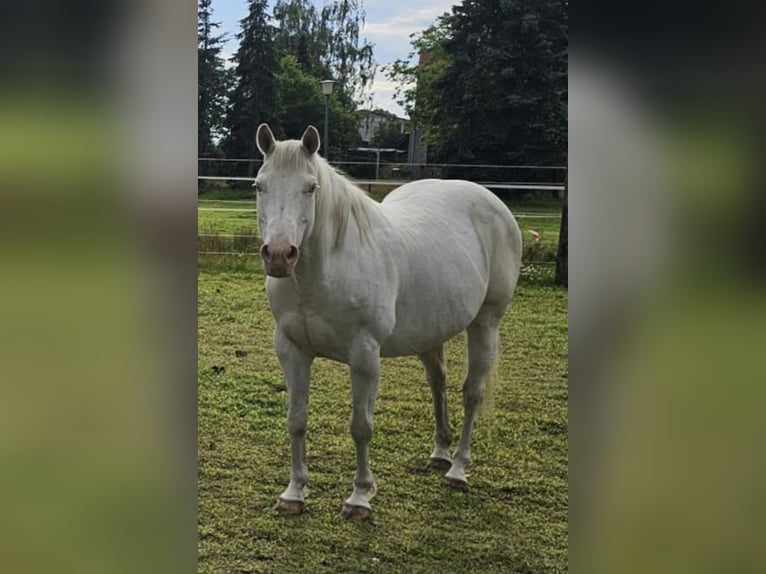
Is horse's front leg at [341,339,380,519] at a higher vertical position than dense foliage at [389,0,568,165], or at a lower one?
lower

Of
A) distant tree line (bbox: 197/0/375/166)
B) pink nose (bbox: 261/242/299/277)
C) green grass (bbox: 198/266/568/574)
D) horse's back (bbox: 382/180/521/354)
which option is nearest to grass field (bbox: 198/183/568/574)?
green grass (bbox: 198/266/568/574)

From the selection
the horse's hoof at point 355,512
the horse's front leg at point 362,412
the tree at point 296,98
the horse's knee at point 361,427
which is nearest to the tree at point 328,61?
the tree at point 296,98

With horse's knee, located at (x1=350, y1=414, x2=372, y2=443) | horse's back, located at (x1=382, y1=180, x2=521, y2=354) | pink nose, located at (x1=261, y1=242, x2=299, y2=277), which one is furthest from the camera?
horse's back, located at (x1=382, y1=180, x2=521, y2=354)

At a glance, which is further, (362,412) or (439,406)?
(439,406)

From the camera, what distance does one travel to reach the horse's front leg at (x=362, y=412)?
2076 millimetres

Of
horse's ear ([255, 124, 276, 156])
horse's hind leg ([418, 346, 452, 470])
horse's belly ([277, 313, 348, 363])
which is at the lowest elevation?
horse's hind leg ([418, 346, 452, 470])

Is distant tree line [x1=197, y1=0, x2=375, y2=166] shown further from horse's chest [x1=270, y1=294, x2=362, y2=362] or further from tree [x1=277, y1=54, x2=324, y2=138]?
horse's chest [x1=270, y1=294, x2=362, y2=362]

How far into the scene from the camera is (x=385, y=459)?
8.55ft

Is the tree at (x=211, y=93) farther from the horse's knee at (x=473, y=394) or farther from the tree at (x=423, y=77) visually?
the horse's knee at (x=473, y=394)

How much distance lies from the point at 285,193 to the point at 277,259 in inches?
8.0

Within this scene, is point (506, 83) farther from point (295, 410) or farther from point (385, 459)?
point (385, 459)

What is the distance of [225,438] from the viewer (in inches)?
103

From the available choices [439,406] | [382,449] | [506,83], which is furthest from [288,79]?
[382,449]

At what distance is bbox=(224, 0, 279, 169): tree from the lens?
2.05 m
